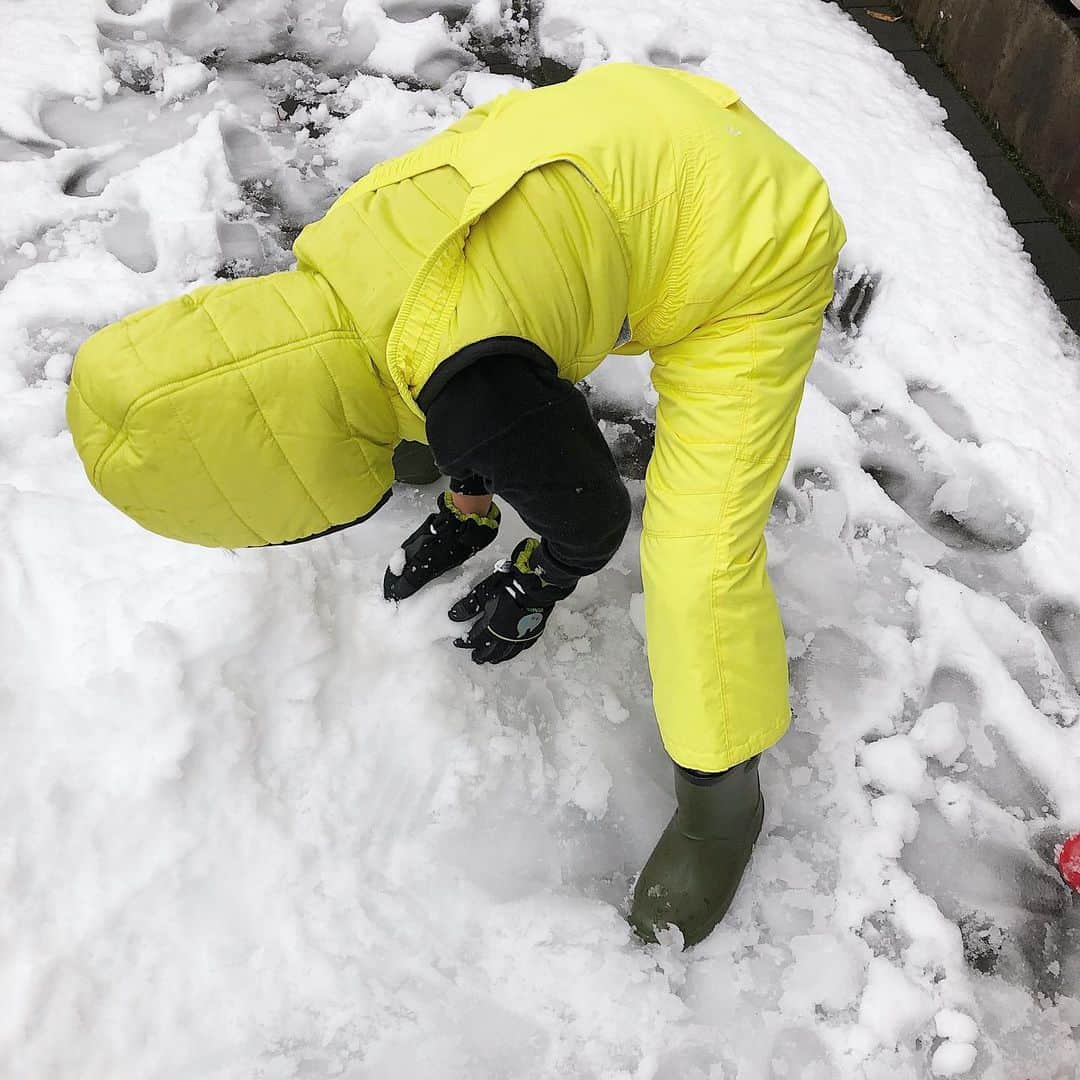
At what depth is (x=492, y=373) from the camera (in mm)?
700

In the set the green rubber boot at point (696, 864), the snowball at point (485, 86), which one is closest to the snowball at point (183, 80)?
the snowball at point (485, 86)

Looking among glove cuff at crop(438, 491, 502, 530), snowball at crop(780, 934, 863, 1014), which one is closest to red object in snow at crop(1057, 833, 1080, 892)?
snowball at crop(780, 934, 863, 1014)

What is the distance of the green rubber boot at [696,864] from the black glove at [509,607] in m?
0.24

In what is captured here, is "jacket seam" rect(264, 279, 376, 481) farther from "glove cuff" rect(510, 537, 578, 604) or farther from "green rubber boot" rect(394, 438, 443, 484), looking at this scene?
"green rubber boot" rect(394, 438, 443, 484)

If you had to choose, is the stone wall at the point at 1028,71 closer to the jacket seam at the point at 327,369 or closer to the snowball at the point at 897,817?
the snowball at the point at 897,817

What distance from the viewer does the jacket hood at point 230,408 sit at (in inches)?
25.0

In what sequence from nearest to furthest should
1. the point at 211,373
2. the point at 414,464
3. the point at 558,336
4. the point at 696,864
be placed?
the point at 211,373
the point at 558,336
the point at 696,864
the point at 414,464

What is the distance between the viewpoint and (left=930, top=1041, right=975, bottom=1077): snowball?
0.92 m

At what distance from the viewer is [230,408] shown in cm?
64

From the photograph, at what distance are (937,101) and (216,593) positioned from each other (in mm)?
1619

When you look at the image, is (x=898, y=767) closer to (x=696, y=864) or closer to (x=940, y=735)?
(x=940, y=735)

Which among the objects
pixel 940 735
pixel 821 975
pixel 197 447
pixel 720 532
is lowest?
pixel 821 975

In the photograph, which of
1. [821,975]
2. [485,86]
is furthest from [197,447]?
[485,86]

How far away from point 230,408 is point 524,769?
1.90ft
